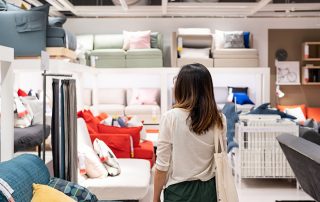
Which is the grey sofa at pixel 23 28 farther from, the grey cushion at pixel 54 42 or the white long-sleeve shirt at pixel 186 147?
the white long-sleeve shirt at pixel 186 147

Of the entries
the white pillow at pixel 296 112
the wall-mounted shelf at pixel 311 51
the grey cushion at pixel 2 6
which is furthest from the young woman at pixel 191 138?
the wall-mounted shelf at pixel 311 51

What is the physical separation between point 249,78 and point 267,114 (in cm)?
354

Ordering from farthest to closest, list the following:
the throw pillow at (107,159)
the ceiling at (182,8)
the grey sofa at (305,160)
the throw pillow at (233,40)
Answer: the throw pillow at (233,40) → the ceiling at (182,8) → the throw pillow at (107,159) → the grey sofa at (305,160)

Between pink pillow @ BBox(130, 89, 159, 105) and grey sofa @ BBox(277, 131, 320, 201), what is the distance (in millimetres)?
4699

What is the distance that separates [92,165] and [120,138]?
1183mm

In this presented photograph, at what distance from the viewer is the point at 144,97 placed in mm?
9391

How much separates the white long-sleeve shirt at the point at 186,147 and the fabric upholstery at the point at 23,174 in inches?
29.3

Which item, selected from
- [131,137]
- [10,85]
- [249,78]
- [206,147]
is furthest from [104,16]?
[206,147]

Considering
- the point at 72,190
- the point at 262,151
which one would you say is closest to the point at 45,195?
the point at 72,190

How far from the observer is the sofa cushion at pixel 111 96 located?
375 inches

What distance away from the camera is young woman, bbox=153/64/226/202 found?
8.27ft

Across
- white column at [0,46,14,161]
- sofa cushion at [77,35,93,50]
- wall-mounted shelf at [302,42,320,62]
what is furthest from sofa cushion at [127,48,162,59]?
white column at [0,46,14,161]

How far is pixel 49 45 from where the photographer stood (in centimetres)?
427

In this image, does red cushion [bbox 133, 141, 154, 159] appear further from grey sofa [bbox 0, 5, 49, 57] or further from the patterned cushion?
the patterned cushion
